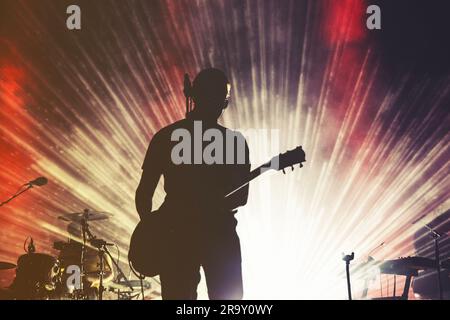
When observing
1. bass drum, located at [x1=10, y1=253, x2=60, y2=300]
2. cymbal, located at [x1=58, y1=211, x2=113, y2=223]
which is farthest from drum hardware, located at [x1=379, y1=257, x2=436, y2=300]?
bass drum, located at [x1=10, y1=253, x2=60, y2=300]

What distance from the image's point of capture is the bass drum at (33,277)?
236 inches

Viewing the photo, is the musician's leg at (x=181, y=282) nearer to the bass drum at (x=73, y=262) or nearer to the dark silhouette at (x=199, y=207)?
the dark silhouette at (x=199, y=207)

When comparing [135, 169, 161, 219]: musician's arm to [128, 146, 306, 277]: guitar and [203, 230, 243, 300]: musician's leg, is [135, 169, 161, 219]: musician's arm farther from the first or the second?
[203, 230, 243, 300]: musician's leg

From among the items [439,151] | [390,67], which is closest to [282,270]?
[439,151]

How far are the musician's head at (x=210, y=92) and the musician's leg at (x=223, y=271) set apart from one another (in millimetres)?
863

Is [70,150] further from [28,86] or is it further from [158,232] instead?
[158,232]

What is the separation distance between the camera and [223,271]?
103 inches

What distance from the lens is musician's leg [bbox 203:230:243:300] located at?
8.59 ft

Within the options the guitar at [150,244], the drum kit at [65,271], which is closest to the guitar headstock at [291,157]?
the guitar at [150,244]

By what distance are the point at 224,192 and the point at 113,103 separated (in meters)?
5.01

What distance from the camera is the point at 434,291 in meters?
5.86

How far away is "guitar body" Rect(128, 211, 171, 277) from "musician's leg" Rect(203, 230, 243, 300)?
1.04 ft

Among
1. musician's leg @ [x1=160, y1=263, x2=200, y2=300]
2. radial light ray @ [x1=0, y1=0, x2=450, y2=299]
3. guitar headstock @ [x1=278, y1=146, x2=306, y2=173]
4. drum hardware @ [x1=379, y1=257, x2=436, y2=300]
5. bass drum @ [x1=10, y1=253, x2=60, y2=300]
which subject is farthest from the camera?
radial light ray @ [x1=0, y1=0, x2=450, y2=299]

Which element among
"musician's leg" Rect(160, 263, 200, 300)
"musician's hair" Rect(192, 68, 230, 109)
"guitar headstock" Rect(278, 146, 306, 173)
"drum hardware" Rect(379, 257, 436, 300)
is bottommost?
"musician's leg" Rect(160, 263, 200, 300)
